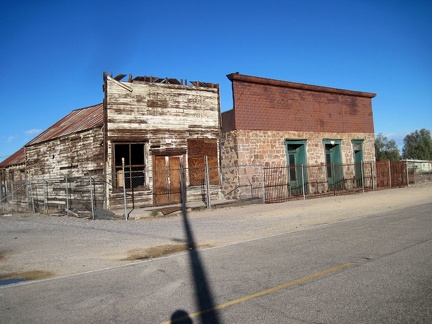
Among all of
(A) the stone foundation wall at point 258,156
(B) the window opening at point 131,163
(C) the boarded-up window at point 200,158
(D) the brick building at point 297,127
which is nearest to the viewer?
(B) the window opening at point 131,163

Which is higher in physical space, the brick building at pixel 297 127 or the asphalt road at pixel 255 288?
the brick building at pixel 297 127

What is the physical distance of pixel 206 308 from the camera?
4.26m

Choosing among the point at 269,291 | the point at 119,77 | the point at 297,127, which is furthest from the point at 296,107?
the point at 269,291

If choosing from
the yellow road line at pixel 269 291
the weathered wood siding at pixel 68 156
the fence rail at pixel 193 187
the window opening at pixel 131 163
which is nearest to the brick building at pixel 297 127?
the fence rail at pixel 193 187

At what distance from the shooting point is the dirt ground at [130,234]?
7.52 m

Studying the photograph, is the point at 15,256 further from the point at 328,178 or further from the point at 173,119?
the point at 328,178

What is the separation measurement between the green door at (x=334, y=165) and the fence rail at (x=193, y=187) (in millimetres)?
65

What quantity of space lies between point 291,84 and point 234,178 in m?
6.96

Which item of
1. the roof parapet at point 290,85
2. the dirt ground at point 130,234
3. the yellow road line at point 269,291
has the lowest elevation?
the dirt ground at point 130,234

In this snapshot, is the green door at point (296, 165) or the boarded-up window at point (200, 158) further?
the green door at point (296, 165)

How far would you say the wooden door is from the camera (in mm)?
16750

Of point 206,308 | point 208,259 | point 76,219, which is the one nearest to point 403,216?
point 208,259

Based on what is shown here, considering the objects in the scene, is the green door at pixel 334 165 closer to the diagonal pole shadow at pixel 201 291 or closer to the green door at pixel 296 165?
the green door at pixel 296 165

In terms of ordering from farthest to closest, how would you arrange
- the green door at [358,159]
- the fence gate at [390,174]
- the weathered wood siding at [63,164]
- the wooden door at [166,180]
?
the fence gate at [390,174] < the green door at [358,159] < the wooden door at [166,180] < the weathered wood siding at [63,164]
